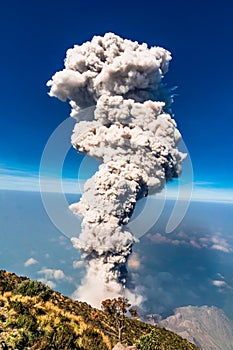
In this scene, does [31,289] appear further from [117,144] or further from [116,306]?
[117,144]

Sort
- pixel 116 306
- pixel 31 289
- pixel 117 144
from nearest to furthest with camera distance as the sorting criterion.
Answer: pixel 31 289
pixel 116 306
pixel 117 144

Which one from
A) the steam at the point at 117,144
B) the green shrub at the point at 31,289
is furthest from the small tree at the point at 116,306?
the steam at the point at 117,144

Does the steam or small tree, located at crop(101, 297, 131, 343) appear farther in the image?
the steam

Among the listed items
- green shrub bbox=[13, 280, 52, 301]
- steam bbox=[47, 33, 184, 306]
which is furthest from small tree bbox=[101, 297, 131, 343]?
steam bbox=[47, 33, 184, 306]

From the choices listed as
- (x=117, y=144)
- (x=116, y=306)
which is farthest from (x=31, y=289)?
(x=117, y=144)

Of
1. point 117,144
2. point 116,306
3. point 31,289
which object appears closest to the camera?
point 31,289

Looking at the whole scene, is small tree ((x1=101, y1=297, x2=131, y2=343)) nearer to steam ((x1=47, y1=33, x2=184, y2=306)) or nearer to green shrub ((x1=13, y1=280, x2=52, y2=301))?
green shrub ((x1=13, y1=280, x2=52, y2=301))

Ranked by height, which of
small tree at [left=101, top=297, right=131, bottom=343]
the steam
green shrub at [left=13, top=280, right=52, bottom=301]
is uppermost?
the steam

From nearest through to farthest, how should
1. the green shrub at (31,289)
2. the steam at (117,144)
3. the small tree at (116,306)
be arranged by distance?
the green shrub at (31,289)
the small tree at (116,306)
the steam at (117,144)

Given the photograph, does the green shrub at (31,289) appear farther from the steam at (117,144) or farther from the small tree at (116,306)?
the steam at (117,144)
